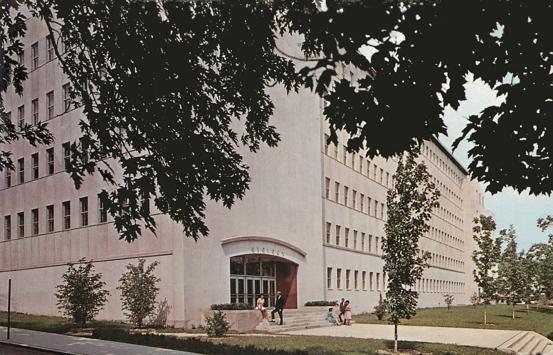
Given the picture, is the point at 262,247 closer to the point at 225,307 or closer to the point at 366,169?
the point at 225,307

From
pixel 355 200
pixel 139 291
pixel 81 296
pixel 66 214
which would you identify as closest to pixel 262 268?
pixel 66 214

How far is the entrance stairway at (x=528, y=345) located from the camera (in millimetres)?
21484

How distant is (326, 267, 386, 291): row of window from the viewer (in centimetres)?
4232

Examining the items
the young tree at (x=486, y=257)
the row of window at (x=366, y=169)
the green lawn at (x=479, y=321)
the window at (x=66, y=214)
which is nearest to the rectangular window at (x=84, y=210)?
the window at (x=66, y=214)

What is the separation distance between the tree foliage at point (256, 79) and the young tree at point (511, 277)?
3434cm

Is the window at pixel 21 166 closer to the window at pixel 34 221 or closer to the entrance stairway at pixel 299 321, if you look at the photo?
the window at pixel 34 221

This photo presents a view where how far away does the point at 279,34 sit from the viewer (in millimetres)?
8961

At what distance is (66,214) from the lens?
100 ft

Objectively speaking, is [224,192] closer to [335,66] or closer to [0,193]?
[335,66]

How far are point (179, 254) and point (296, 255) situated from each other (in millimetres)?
11968

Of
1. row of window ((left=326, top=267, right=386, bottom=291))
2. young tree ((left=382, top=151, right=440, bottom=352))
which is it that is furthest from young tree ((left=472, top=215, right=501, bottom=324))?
young tree ((left=382, top=151, right=440, bottom=352))

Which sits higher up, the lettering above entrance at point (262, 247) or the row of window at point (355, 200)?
the row of window at point (355, 200)

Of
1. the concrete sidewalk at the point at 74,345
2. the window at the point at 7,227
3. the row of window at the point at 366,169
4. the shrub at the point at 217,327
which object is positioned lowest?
the shrub at the point at 217,327

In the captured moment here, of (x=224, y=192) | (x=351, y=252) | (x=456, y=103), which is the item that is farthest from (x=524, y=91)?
(x=351, y=252)
